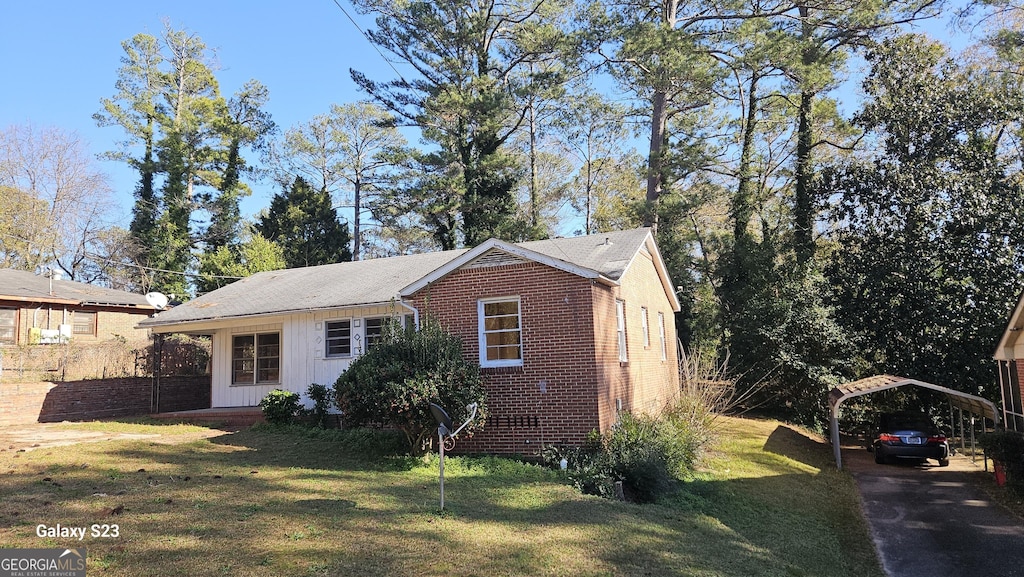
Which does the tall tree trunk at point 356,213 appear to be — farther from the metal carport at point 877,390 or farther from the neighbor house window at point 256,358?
the metal carport at point 877,390

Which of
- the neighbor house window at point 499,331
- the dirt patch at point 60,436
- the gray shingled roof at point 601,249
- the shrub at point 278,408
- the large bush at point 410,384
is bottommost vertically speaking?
the dirt patch at point 60,436

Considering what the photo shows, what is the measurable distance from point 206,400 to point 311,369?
23.8 ft

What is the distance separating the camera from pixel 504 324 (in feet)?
42.7

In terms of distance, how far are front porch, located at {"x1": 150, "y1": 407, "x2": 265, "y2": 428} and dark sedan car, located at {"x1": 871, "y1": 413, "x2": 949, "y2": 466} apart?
54.4ft

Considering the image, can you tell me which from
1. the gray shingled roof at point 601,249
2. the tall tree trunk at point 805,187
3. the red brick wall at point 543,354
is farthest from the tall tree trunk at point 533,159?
the red brick wall at point 543,354

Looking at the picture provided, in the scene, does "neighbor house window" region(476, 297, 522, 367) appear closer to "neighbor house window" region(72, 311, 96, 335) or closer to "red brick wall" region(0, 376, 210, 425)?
"red brick wall" region(0, 376, 210, 425)

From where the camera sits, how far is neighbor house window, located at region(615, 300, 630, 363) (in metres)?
14.3

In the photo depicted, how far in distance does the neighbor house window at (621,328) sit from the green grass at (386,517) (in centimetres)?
326

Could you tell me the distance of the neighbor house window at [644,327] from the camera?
56.0ft

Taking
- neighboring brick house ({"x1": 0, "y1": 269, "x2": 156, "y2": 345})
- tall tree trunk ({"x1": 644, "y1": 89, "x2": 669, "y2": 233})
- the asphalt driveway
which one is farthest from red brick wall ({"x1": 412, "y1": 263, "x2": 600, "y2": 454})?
neighboring brick house ({"x1": 0, "y1": 269, "x2": 156, "y2": 345})

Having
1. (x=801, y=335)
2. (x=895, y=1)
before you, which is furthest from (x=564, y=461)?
(x=895, y=1)

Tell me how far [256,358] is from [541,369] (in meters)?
9.98

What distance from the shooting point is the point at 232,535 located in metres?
6.38

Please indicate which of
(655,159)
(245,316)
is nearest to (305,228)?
(245,316)
